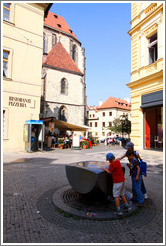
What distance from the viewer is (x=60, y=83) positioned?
30.4 metres

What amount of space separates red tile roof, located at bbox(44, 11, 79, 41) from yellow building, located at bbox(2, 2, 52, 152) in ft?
86.2

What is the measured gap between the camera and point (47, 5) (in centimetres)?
1541

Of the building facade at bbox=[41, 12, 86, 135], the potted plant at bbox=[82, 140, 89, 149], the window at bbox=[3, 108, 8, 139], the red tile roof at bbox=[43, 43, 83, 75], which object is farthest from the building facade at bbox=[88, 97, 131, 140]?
the window at bbox=[3, 108, 8, 139]

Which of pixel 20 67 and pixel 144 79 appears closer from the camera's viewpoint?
pixel 144 79

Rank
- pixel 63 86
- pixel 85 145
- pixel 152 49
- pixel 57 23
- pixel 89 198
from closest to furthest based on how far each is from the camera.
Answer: pixel 89 198 → pixel 152 49 → pixel 85 145 → pixel 63 86 → pixel 57 23

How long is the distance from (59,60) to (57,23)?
15329 millimetres

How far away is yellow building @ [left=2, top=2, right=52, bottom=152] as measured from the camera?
13.1 m

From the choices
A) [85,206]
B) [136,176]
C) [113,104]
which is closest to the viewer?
[85,206]

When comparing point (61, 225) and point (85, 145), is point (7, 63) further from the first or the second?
point (61, 225)

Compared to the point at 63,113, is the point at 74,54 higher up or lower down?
higher up

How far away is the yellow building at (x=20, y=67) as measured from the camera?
13141mm

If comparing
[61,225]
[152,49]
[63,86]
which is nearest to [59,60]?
[63,86]

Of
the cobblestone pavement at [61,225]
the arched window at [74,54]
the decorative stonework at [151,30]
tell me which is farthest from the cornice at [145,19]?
the arched window at [74,54]

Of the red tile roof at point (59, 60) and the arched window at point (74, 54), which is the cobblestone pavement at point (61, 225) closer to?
the red tile roof at point (59, 60)
